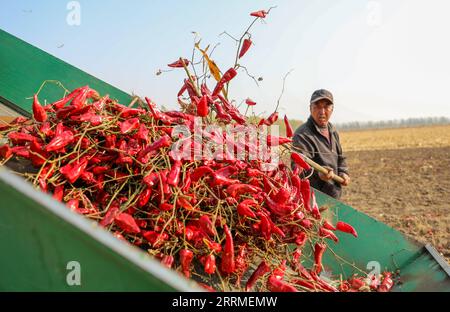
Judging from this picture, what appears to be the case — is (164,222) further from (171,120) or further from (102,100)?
(102,100)

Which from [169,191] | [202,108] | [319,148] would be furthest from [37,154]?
[319,148]

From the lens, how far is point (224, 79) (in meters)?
3.10

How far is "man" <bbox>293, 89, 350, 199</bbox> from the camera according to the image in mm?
4328

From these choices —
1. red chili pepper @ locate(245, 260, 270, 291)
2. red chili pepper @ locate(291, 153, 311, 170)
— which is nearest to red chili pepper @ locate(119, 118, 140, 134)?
red chili pepper @ locate(245, 260, 270, 291)

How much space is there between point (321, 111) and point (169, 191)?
108 inches

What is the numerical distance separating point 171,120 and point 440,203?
27.7 feet

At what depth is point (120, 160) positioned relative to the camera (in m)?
2.23

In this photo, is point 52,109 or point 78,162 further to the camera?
point 52,109

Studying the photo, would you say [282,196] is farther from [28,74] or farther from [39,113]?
[28,74]

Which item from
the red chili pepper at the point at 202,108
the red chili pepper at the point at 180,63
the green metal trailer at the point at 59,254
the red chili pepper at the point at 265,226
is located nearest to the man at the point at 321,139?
the red chili pepper at the point at 180,63

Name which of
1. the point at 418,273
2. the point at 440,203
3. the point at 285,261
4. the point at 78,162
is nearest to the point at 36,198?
the point at 78,162

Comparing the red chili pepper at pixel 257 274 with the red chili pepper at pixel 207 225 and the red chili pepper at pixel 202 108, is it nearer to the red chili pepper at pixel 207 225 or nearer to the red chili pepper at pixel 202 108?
the red chili pepper at pixel 207 225

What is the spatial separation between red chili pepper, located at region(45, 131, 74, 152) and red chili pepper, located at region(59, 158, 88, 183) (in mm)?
110

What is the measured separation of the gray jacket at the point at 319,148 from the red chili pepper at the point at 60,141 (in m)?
2.60
